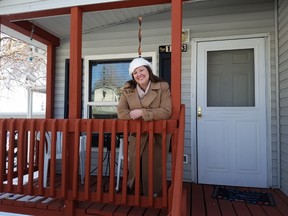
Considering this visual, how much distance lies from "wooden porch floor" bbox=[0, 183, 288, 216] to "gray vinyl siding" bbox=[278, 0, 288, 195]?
426 millimetres

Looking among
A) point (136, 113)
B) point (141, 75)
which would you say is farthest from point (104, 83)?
point (136, 113)

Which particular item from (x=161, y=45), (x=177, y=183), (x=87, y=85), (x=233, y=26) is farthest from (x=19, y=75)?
(x=177, y=183)

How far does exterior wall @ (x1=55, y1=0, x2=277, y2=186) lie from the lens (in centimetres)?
336

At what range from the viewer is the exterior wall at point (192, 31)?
3361 millimetres

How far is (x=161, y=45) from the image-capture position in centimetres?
375

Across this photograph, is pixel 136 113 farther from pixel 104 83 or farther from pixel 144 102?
pixel 104 83

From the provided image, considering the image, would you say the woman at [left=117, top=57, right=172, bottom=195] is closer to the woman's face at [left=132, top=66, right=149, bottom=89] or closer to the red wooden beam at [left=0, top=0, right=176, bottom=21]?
the woman's face at [left=132, top=66, right=149, bottom=89]

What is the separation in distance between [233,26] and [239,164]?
1924 millimetres

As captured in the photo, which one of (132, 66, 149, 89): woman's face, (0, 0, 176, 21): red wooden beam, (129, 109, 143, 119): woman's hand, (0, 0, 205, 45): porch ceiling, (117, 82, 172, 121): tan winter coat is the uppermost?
(0, 0, 205, 45): porch ceiling

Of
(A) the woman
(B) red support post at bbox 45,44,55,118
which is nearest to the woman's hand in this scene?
(A) the woman

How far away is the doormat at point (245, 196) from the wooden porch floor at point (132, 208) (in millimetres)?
88

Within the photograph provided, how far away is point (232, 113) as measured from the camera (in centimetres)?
343

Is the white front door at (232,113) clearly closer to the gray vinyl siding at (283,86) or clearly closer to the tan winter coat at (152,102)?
the gray vinyl siding at (283,86)

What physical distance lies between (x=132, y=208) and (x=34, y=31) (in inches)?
112
